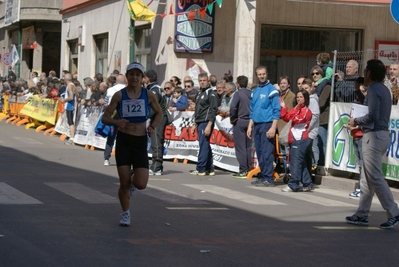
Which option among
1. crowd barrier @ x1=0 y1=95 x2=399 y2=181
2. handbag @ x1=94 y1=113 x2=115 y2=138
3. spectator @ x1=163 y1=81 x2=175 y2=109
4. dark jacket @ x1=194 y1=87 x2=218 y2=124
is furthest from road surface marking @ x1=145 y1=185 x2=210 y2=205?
spectator @ x1=163 y1=81 x2=175 y2=109

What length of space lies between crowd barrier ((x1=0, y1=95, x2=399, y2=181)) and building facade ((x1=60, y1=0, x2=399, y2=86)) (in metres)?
3.18

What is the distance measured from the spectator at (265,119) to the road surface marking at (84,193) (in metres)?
3.44

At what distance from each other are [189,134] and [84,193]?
745cm

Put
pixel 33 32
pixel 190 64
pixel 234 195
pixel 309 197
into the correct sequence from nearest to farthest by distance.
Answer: pixel 234 195, pixel 309 197, pixel 190 64, pixel 33 32

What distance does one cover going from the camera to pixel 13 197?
464 inches

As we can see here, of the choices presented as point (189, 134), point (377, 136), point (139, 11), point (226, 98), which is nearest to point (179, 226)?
point (377, 136)

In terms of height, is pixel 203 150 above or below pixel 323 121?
below

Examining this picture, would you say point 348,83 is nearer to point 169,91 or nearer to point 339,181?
point 339,181

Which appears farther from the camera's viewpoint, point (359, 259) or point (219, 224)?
point (219, 224)

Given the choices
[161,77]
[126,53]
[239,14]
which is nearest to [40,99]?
[126,53]

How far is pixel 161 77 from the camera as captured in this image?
2633 centimetres

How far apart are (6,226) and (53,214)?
45.4 inches

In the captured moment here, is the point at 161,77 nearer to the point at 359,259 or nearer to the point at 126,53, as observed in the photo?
the point at 126,53

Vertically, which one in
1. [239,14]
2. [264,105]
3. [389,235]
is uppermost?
[239,14]
